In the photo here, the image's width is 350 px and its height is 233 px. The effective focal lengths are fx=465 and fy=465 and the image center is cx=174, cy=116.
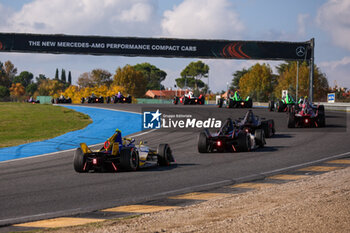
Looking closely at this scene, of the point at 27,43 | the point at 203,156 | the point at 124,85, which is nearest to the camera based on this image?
the point at 203,156

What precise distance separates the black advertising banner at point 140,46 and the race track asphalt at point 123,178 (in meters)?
24.5

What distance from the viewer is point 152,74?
165375 mm

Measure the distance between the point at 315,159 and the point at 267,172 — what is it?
2589 mm

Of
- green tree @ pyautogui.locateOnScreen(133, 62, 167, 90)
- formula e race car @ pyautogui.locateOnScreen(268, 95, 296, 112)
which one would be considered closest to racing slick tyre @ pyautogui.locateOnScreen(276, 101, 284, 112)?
formula e race car @ pyautogui.locateOnScreen(268, 95, 296, 112)

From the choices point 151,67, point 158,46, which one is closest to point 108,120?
point 158,46

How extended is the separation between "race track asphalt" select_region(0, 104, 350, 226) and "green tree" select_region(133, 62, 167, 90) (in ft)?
486

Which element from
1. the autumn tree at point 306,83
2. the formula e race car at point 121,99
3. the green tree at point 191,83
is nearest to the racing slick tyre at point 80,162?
the formula e race car at point 121,99

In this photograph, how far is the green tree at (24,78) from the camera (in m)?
192

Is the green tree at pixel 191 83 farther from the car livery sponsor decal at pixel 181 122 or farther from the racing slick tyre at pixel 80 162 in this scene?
the racing slick tyre at pixel 80 162

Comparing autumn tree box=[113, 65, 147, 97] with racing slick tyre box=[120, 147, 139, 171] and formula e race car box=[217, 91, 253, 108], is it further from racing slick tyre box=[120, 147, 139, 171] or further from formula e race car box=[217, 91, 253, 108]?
racing slick tyre box=[120, 147, 139, 171]

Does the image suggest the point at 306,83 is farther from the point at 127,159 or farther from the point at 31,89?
the point at 31,89

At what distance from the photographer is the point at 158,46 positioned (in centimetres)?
3962

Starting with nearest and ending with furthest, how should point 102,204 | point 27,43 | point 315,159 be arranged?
point 102,204, point 315,159, point 27,43

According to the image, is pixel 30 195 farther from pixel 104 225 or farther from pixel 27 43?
pixel 27 43
